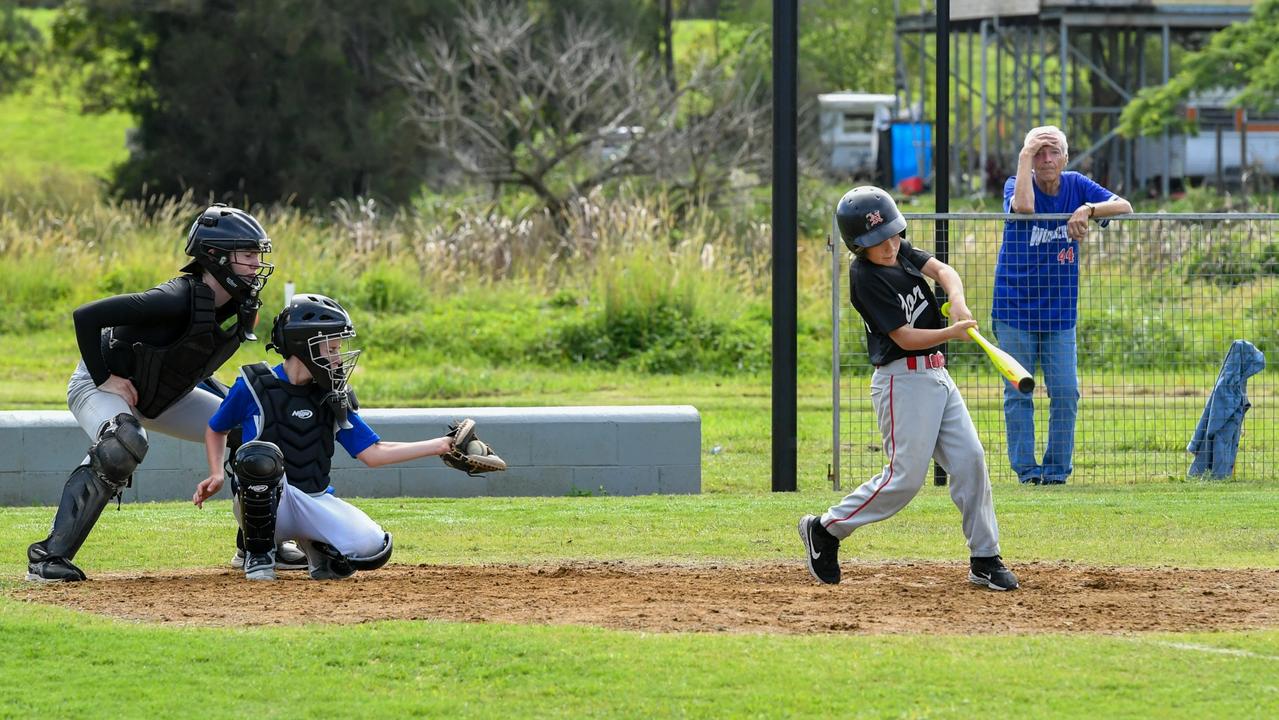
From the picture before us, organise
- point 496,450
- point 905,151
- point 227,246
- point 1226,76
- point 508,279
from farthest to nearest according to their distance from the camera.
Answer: point 905,151 → point 1226,76 → point 508,279 → point 496,450 → point 227,246

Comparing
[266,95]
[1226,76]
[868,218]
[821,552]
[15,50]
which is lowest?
[821,552]

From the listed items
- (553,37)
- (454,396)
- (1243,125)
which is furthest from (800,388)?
(1243,125)

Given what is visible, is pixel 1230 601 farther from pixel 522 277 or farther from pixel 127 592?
pixel 522 277

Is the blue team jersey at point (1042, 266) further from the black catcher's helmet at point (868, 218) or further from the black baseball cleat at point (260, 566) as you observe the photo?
the black baseball cleat at point (260, 566)

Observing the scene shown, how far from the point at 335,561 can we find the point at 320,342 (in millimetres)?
1019

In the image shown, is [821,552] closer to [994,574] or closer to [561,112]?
[994,574]

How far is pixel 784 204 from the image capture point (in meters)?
11.1

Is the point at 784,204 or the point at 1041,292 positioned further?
the point at 784,204

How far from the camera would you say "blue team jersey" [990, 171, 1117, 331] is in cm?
1062

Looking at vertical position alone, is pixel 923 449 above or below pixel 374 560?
above

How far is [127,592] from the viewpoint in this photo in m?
7.25

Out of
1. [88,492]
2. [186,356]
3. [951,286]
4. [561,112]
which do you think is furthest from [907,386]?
[561,112]

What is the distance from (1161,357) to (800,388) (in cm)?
457

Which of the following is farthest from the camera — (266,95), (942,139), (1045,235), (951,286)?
(266,95)
